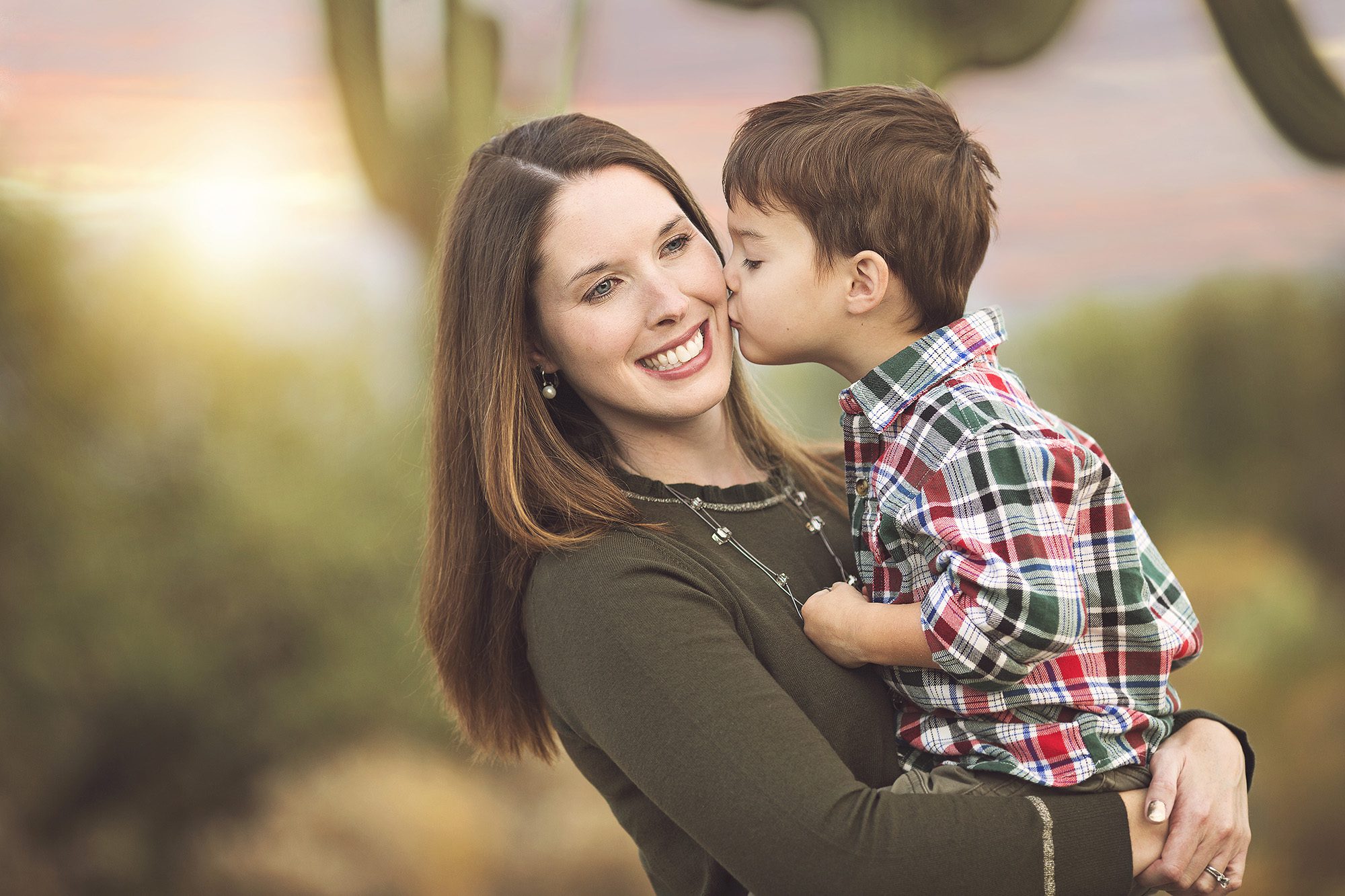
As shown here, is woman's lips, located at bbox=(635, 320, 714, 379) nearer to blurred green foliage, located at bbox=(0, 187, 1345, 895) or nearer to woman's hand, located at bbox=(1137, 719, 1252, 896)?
woman's hand, located at bbox=(1137, 719, 1252, 896)

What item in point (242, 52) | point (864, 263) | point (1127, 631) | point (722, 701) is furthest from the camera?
point (242, 52)

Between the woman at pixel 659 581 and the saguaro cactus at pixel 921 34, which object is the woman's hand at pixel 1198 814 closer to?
the woman at pixel 659 581

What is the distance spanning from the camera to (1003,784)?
1.36 meters

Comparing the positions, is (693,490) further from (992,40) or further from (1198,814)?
(992,40)

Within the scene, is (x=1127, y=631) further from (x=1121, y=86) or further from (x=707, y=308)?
(x=1121, y=86)

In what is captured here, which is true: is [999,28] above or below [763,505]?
above

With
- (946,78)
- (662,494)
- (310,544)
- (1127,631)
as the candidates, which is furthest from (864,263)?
(310,544)

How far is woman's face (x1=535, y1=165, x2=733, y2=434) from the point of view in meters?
1.55

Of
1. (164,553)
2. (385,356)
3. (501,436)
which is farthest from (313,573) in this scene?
(501,436)

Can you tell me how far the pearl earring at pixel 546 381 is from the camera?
1.64 m

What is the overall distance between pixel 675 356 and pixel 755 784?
598mm

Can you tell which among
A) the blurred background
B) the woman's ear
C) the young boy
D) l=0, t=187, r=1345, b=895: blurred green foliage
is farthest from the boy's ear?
the blurred background

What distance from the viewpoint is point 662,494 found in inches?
62.2

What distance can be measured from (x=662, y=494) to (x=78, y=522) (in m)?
2.45
